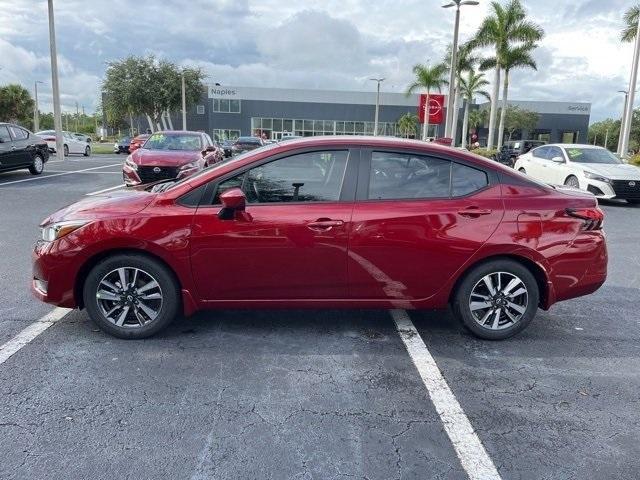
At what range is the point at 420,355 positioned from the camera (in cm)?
389

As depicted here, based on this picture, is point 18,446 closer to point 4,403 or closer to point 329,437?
point 4,403

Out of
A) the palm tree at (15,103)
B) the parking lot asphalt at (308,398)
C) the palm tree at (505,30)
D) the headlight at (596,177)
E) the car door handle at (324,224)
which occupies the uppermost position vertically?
the palm tree at (505,30)

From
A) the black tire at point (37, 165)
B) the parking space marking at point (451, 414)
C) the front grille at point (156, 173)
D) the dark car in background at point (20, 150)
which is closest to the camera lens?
the parking space marking at point (451, 414)

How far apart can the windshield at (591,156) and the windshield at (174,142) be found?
9.67m

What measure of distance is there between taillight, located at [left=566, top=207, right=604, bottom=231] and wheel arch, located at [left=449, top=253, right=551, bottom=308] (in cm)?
50

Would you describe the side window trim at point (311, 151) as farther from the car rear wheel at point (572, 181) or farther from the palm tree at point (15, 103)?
the palm tree at point (15, 103)

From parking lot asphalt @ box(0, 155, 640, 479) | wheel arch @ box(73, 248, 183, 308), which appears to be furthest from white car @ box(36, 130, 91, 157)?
wheel arch @ box(73, 248, 183, 308)

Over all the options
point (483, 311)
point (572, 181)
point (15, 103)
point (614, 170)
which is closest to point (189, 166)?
point (483, 311)

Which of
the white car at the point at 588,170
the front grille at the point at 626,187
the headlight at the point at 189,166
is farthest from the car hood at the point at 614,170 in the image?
the headlight at the point at 189,166

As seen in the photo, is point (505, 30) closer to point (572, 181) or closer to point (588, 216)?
point (572, 181)

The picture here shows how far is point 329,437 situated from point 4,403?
6.50ft

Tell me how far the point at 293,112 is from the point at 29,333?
6470 cm

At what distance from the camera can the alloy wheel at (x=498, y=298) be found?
13.5ft

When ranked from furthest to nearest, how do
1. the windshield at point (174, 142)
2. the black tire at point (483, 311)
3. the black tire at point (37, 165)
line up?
the black tire at point (37, 165), the windshield at point (174, 142), the black tire at point (483, 311)
